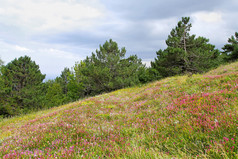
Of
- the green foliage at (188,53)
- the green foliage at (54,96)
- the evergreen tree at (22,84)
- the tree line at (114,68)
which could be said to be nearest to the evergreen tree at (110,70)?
the tree line at (114,68)

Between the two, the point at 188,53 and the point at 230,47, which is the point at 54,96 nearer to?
the point at 188,53

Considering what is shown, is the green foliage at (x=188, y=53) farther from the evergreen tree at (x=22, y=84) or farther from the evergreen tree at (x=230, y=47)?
the evergreen tree at (x=22, y=84)

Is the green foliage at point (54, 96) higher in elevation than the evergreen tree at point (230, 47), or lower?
lower

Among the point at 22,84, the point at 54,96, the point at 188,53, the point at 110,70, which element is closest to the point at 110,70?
the point at 110,70

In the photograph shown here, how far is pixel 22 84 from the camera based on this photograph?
83.4 feet

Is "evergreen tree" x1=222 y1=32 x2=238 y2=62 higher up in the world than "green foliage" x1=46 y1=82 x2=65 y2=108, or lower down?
higher up

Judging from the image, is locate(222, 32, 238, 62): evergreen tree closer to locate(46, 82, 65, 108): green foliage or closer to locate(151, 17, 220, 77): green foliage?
locate(151, 17, 220, 77): green foliage

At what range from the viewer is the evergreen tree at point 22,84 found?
22.7 m

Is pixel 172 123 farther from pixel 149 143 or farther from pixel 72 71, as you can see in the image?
pixel 72 71

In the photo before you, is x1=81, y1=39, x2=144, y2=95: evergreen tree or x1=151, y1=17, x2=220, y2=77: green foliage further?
x1=81, y1=39, x2=144, y2=95: evergreen tree

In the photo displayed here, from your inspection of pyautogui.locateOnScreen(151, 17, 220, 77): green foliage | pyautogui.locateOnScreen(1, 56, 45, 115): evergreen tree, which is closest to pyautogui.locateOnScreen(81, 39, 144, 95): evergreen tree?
pyautogui.locateOnScreen(151, 17, 220, 77): green foliage

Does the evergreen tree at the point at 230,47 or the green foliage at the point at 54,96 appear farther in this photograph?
the green foliage at the point at 54,96

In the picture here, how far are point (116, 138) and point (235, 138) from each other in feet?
8.78

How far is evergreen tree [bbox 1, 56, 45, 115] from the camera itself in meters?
22.7
